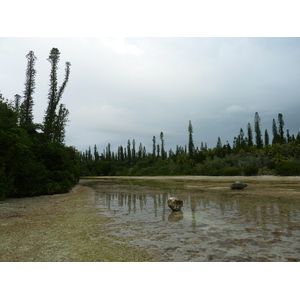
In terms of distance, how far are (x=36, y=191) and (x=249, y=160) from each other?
4586 cm

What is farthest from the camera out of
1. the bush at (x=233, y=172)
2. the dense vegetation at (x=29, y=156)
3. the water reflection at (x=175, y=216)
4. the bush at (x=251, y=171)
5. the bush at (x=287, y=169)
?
the bush at (x=233, y=172)

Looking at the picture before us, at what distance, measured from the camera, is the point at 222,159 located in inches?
2282

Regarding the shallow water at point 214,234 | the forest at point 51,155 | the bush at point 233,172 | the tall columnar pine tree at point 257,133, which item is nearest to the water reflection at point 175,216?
the shallow water at point 214,234

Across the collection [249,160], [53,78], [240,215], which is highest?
[53,78]

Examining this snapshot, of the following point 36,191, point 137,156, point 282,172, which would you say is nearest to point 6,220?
point 36,191

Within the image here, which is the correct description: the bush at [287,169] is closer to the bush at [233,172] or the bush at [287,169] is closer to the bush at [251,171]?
the bush at [251,171]

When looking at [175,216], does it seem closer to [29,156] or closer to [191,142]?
[29,156]

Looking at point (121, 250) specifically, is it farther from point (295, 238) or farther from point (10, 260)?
point (295, 238)

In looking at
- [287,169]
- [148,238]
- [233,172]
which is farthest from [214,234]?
[233,172]

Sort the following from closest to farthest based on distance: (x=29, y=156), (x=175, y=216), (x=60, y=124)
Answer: (x=175, y=216) → (x=29, y=156) → (x=60, y=124)

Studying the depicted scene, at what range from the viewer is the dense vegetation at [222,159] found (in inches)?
1837

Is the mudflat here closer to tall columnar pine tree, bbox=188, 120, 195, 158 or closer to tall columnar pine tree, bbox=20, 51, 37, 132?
tall columnar pine tree, bbox=20, 51, 37, 132

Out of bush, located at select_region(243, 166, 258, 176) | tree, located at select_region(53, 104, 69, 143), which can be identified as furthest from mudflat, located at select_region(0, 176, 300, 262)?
bush, located at select_region(243, 166, 258, 176)

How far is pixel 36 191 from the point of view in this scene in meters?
16.6
